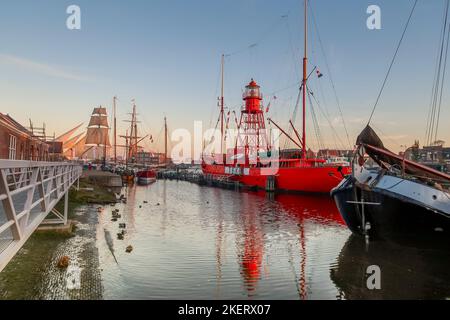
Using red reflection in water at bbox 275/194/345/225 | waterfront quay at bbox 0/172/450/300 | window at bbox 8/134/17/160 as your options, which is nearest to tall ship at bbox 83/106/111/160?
window at bbox 8/134/17/160

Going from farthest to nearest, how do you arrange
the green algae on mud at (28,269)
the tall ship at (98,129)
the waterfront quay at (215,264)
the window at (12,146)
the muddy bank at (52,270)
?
the tall ship at (98,129) < the window at (12,146) < the waterfront quay at (215,264) < the muddy bank at (52,270) < the green algae on mud at (28,269)

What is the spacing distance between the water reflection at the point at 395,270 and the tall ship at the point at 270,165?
2017 centimetres

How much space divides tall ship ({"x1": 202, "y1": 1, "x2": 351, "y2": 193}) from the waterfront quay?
19632mm

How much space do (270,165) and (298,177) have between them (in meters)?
10.0

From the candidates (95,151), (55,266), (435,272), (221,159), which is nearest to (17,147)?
(55,266)

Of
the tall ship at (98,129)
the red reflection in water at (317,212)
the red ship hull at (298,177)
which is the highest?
the tall ship at (98,129)

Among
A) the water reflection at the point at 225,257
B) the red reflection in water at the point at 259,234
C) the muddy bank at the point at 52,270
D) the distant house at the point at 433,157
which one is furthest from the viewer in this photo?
the distant house at the point at 433,157

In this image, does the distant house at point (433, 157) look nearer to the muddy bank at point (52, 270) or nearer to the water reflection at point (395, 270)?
the water reflection at point (395, 270)

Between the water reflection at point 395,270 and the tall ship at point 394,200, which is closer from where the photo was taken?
the water reflection at point 395,270

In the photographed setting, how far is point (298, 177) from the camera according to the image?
52500 mm

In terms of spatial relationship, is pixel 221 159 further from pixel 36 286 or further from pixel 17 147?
pixel 36 286

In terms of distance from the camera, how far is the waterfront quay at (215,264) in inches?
447
